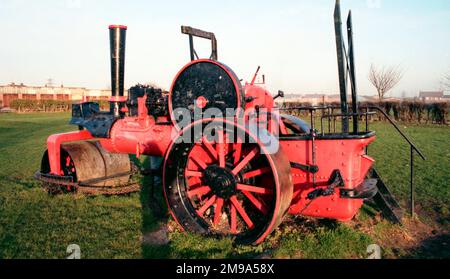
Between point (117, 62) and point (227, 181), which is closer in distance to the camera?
point (227, 181)

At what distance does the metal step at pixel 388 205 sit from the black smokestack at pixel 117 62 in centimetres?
422

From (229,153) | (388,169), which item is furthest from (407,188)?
(229,153)

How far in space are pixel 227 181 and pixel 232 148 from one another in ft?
2.43

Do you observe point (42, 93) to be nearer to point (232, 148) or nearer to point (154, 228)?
point (154, 228)

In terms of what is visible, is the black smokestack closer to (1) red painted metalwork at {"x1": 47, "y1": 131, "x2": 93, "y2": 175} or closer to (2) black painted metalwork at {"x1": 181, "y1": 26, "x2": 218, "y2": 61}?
(1) red painted metalwork at {"x1": 47, "y1": 131, "x2": 93, "y2": 175}

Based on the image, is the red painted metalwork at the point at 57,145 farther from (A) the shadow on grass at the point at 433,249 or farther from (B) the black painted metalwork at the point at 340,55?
(A) the shadow on grass at the point at 433,249

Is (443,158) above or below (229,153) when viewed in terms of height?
below

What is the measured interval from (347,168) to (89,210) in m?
3.99

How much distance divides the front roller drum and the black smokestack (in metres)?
1.16

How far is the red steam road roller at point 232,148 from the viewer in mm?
4039

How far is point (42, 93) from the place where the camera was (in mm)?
60125

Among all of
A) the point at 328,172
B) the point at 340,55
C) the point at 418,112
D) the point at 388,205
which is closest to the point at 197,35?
the point at 340,55
